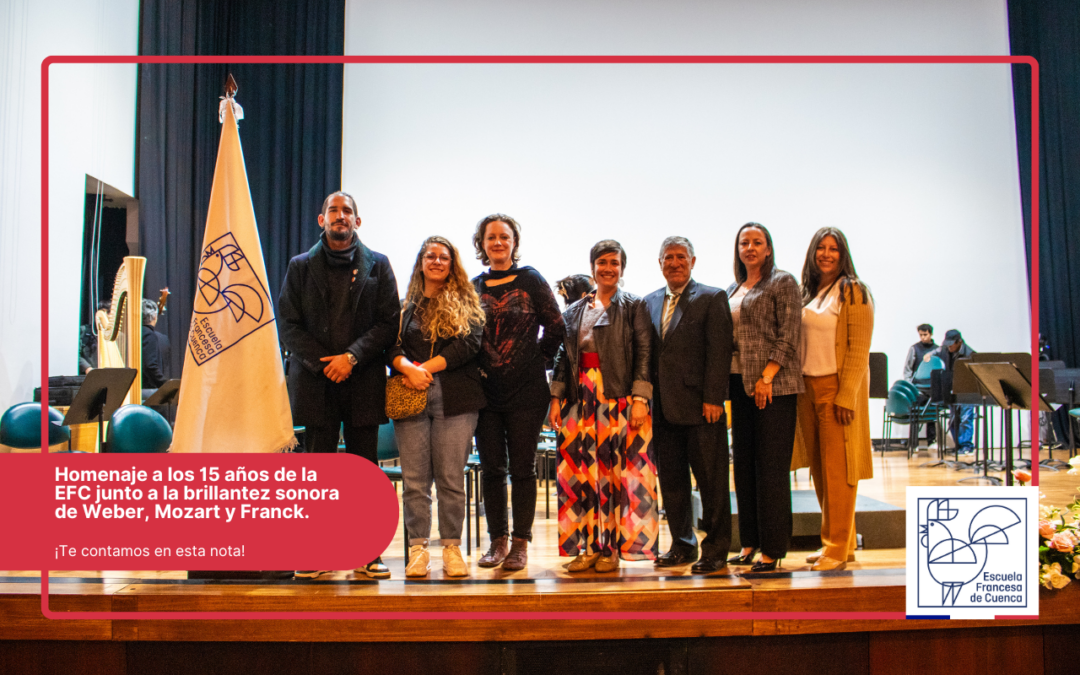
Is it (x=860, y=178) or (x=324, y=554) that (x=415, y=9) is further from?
(x=324, y=554)

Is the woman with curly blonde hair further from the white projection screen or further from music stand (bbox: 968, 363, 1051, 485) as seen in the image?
the white projection screen

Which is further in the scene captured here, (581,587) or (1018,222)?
(1018,222)

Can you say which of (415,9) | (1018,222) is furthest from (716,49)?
(1018,222)

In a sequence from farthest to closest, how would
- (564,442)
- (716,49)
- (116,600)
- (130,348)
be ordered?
(716,49)
(130,348)
(564,442)
(116,600)

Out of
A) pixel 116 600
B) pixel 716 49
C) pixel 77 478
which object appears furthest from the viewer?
pixel 716 49

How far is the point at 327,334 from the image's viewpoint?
7.87ft

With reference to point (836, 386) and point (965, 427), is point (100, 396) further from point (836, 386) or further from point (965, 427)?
point (965, 427)

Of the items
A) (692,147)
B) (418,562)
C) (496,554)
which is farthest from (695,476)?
(692,147)

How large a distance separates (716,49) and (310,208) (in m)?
4.10

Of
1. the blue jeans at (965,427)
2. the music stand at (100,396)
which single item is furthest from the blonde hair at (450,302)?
the blue jeans at (965,427)

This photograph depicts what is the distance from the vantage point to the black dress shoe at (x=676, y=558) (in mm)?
2539

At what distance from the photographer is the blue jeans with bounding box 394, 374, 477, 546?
7.77 ft

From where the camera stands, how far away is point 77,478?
1942mm

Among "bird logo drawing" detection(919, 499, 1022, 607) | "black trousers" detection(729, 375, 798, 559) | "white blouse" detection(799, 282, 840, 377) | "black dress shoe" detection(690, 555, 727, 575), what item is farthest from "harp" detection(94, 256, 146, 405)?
"bird logo drawing" detection(919, 499, 1022, 607)
